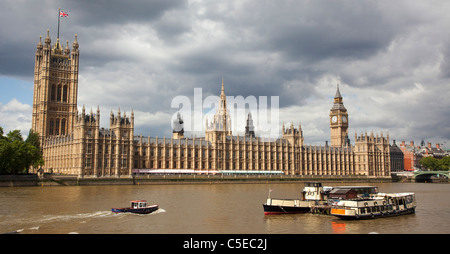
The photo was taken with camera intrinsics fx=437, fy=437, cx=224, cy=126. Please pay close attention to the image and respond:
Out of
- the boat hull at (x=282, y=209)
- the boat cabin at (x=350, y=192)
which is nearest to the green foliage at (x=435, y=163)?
the boat cabin at (x=350, y=192)

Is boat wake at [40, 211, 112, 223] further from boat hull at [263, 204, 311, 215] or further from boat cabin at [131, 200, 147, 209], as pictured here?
boat hull at [263, 204, 311, 215]

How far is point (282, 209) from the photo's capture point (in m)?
44.2

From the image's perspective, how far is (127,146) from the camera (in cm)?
10844

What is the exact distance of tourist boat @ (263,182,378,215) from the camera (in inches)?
1731

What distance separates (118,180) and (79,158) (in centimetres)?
1119

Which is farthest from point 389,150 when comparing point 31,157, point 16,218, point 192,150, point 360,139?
point 16,218

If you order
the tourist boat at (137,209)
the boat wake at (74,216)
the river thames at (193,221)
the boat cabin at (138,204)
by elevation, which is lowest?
the river thames at (193,221)

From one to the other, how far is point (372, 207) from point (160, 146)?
82587 mm

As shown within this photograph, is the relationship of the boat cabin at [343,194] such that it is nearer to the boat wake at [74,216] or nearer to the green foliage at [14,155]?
the boat wake at [74,216]

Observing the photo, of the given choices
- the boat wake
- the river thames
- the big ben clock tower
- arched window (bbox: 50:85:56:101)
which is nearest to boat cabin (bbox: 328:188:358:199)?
the river thames

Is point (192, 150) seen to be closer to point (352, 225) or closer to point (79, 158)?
point (79, 158)

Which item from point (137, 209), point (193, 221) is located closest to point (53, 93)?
point (137, 209)

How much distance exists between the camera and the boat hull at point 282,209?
43.8m

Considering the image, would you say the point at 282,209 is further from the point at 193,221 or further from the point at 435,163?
the point at 435,163
